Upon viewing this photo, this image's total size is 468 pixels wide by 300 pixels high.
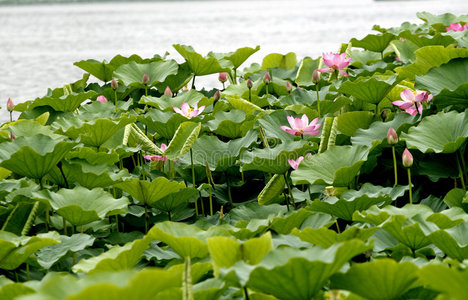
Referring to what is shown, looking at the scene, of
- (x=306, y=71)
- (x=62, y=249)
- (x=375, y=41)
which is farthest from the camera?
(x=375, y=41)

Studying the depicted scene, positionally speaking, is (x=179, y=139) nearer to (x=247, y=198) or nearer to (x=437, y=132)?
(x=247, y=198)

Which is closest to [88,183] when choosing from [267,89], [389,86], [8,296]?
[8,296]

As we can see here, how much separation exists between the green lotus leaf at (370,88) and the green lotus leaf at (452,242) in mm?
706

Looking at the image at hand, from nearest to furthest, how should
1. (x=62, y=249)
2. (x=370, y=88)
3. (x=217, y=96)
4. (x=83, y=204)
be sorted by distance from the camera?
(x=62, y=249) → (x=83, y=204) → (x=370, y=88) → (x=217, y=96)

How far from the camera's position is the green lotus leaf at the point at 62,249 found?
115 centimetres

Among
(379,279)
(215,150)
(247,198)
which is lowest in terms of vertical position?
(247,198)

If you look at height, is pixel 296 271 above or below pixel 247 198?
above

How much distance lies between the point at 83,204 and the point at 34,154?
15 cm

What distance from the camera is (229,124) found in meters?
1.73

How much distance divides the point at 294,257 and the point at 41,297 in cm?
31

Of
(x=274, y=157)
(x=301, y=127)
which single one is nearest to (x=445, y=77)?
(x=301, y=127)

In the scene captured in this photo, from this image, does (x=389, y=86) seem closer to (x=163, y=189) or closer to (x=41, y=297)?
(x=163, y=189)

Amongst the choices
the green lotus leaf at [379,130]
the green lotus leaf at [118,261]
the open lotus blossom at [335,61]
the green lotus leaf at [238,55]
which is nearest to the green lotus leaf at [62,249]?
the green lotus leaf at [118,261]

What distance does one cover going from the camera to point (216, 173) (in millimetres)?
1695
